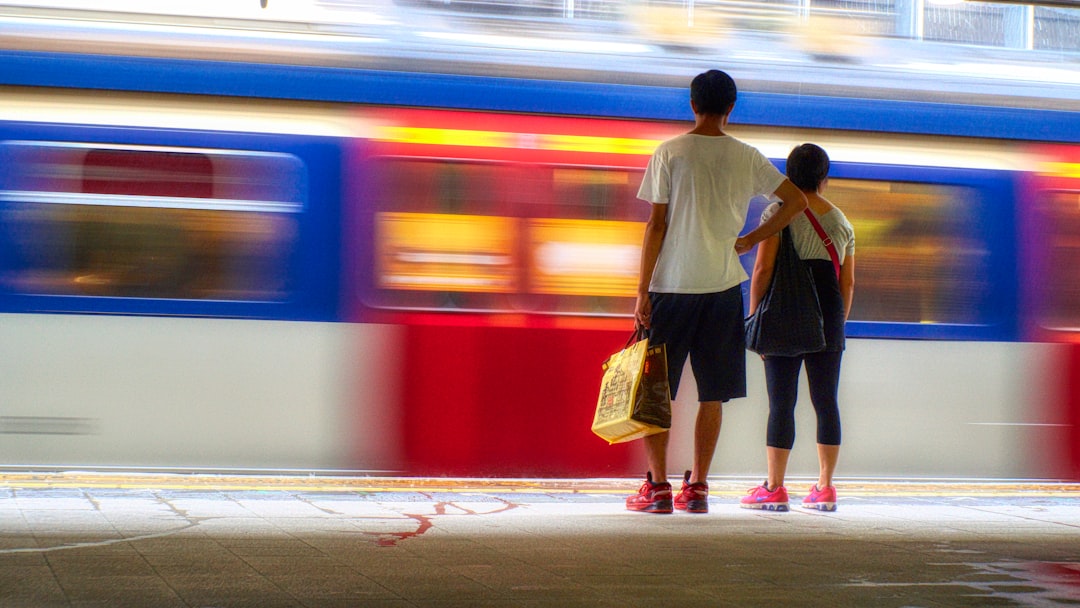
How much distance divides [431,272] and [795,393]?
187cm

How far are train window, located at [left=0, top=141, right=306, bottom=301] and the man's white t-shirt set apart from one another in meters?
1.85

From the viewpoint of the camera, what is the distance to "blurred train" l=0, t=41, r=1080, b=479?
241 inches

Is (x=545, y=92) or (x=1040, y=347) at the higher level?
(x=545, y=92)

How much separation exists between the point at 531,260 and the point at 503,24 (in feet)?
4.25

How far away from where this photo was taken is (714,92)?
5668 millimetres

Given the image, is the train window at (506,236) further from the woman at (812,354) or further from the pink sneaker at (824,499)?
the pink sneaker at (824,499)

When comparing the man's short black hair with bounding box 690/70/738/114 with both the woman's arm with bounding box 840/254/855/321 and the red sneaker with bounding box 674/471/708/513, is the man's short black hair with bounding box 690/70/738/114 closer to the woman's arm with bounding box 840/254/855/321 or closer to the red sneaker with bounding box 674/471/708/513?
the woman's arm with bounding box 840/254/855/321

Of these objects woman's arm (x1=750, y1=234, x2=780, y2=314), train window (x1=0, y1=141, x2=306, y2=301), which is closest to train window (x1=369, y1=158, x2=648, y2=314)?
train window (x1=0, y1=141, x2=306, y2=301)

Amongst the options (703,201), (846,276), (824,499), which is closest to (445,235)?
(703,201)

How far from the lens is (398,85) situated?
6398 millimetres

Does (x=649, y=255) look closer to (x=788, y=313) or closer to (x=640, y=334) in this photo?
(x=640, y=334)

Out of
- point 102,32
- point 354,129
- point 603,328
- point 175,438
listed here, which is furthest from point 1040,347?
point 102,32

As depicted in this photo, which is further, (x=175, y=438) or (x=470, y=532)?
(x=175, y=438)

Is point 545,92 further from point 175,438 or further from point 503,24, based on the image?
point 175,438
